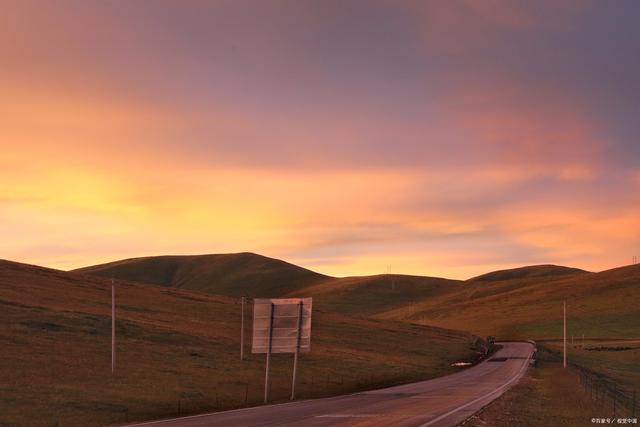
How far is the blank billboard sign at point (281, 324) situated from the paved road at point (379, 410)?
374 cm

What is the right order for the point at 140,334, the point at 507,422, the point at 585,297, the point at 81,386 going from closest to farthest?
the point at 507,422, the point at 81,386, the point at 140,334, the point at 585,297

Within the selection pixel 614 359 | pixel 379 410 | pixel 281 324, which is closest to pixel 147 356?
pixel 281 324

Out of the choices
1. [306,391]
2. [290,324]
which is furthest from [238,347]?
[290,324]

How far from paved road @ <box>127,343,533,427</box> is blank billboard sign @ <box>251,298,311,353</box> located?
12.3 ft

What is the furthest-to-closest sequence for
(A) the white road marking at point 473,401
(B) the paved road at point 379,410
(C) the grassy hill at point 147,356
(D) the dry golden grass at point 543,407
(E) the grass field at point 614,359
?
(E) the grass field at point 614,359 → (C) the grassy hill at point 147,356 → (D) the dry golden grass at point 543,407 → (B) the paved road at point 379,410 → (A) the white road marking at point 473,401

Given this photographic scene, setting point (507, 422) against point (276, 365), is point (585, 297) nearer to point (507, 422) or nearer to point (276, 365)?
point (276, 365)

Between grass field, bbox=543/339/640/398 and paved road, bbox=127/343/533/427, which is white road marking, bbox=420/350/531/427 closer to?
paved road, bbox=127/343/533/427

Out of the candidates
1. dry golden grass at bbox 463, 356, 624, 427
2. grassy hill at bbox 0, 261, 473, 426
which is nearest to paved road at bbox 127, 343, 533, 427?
dry golden grass at bbox 463, 356, 624, 427

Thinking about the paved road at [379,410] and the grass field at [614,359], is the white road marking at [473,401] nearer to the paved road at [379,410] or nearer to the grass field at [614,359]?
the paved road at [379,410]

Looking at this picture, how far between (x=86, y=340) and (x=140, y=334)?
30.1 ft

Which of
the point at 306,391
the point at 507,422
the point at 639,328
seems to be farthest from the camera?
the point at 639,328

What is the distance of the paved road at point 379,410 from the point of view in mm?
28609

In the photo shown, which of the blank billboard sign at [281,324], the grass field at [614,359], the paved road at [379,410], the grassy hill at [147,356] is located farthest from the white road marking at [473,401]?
the grass field at [614,359]

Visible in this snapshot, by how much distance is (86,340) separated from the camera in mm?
67062
